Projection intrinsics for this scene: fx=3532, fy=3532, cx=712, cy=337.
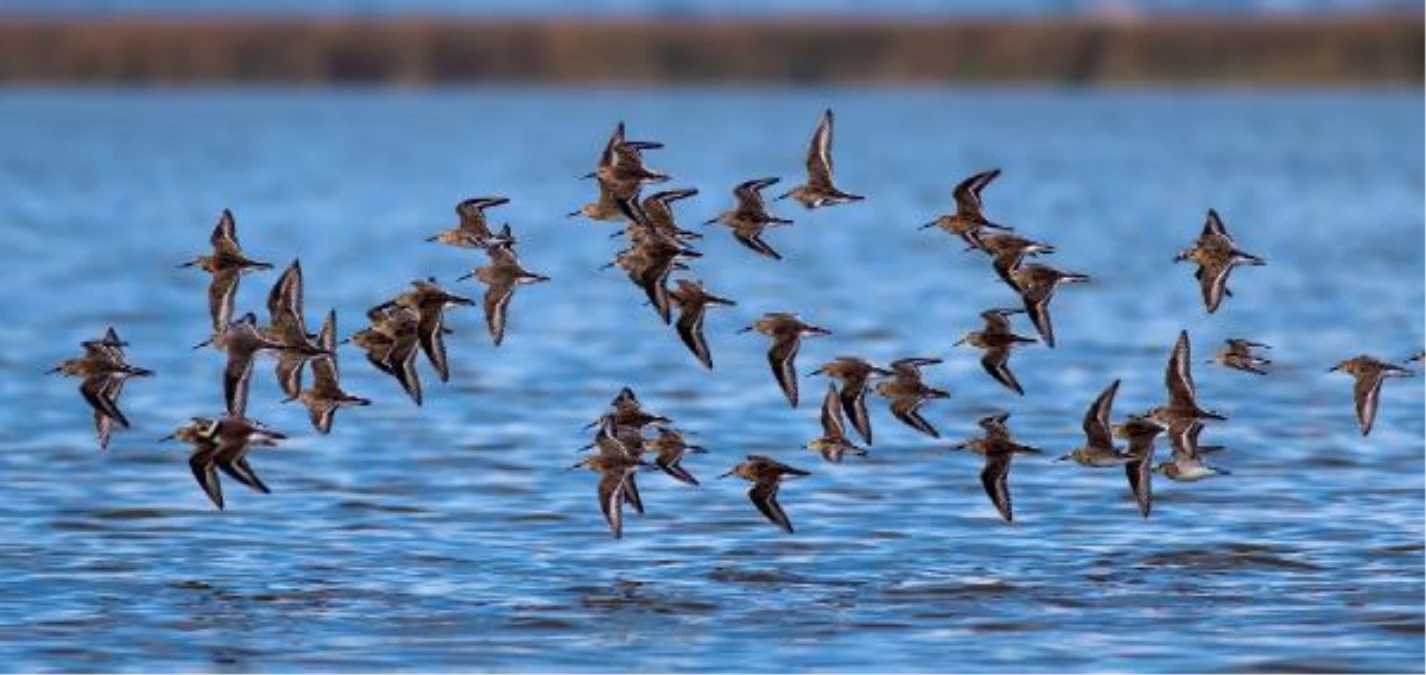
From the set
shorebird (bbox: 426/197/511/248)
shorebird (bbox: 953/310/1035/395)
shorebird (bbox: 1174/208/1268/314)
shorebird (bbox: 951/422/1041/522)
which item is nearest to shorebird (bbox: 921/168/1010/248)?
shorebird (bbox: 953/310/1035/395)

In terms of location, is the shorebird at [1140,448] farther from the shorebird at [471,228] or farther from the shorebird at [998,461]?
the shorebird at [471,228]

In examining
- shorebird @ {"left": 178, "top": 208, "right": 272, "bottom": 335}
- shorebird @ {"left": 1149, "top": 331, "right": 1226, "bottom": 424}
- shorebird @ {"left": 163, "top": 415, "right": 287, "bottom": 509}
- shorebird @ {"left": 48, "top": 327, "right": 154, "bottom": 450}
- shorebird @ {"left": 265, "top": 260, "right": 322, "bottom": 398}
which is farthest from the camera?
shorebird @ {"left": 1149, "top": 331, "right": 1226, "bottom": 424}

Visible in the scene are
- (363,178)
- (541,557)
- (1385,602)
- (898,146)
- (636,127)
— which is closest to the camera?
(1385,602)

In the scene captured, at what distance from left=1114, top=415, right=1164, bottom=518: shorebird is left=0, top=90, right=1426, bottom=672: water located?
2.94ft

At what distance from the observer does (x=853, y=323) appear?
5434 centimetres

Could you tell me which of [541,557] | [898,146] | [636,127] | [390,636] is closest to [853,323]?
[541,557]

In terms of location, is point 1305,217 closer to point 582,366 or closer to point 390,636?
point 582,366

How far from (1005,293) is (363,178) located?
5786cm

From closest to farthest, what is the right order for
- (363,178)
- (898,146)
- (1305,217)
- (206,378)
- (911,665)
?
1. (911,665)
2. (206,378)
3. (1305,217)
4. (363,178)
5. (898,146)

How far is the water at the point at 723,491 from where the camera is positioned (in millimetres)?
26156

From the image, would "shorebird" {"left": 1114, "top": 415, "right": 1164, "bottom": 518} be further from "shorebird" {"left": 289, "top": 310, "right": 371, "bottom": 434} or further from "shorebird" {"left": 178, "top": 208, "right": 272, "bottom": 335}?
"shorebird" {"left": 178, "top": 208, "right": 272, "bottom": 335}

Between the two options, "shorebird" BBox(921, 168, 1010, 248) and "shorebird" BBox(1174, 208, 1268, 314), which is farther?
"shorebird" BBox(1174, 208, 1268, 314)

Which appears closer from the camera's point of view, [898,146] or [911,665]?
[911,665]

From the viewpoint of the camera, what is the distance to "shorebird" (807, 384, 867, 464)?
88.4 ft
